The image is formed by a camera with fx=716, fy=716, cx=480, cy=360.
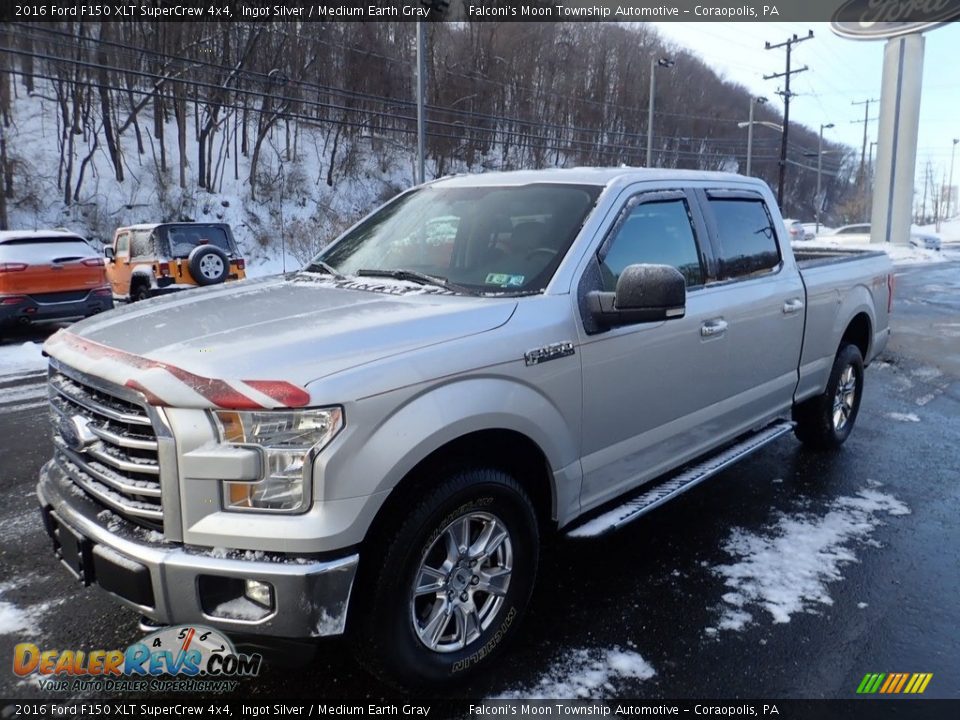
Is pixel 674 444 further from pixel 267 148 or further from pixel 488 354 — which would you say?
pixel 267 148

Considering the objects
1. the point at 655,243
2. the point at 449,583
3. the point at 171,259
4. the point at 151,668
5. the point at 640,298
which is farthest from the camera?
the point at 171,259

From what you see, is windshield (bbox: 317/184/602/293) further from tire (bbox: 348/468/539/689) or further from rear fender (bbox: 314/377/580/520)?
tire (bbox: 348/468/539/689)

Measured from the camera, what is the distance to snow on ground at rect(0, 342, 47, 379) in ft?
28.3

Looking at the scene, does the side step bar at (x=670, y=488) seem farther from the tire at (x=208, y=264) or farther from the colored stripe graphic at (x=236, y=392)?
the tire at (x=208, y=264)

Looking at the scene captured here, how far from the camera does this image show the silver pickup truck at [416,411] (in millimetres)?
2131

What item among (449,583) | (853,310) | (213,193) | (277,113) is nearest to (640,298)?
(449,583)

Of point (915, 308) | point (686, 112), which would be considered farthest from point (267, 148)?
point (686, 112)

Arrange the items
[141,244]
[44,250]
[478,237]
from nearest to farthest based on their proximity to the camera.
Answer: [478,237] → [44,250] → [141,244]

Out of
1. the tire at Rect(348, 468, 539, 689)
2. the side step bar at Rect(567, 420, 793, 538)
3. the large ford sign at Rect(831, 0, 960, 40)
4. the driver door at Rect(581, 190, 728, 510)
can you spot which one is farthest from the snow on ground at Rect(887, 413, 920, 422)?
the large ford sign at Rect(831, 0, 960, 40)

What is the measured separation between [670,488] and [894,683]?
121 centimetres

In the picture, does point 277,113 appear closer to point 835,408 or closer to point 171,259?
point 171,259

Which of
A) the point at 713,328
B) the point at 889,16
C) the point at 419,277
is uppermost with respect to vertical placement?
the point at 889,16

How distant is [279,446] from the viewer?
83.7 inches

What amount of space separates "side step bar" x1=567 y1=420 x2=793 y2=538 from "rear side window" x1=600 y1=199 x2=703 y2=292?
991 millimetres
